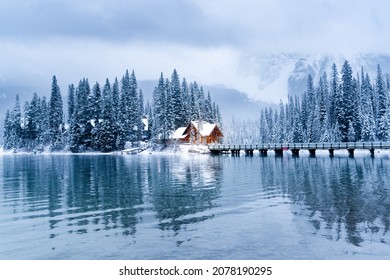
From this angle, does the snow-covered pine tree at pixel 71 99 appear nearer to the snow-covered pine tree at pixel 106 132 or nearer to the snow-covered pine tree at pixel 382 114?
the snow-covered pine tree at pixel 106 132

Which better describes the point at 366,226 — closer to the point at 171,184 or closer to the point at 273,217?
the point at 273,217

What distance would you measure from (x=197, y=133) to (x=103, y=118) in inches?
930

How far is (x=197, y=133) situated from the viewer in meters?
95.9

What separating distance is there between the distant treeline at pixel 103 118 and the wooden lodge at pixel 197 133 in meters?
2.75

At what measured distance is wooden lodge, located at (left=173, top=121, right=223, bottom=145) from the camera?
95.6 metres

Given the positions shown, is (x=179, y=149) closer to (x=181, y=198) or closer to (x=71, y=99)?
(x=71, y=99)

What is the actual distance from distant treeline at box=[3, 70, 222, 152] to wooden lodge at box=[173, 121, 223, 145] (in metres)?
2.75

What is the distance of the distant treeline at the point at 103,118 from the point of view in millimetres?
94938

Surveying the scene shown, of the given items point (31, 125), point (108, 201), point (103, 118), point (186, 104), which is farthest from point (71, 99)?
point (108, 201)

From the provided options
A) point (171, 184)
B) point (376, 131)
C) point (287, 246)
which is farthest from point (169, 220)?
point (376, 131)

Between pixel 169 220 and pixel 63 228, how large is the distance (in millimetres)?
4290

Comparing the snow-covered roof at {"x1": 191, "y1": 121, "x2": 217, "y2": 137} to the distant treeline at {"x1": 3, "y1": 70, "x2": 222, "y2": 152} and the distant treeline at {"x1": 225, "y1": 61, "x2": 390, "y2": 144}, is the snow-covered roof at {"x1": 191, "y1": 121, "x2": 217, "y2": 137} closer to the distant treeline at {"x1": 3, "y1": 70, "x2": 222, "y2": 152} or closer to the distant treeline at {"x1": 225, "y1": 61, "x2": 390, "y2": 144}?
the distant treeline at {"x1": 3, "y1": 70, "x2": 222, "y2": 152}

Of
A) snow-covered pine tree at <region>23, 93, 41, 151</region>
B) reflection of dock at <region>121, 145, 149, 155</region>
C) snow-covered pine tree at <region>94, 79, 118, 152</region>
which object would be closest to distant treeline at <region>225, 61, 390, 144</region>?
reflection of dock at <region>121, 145, 149, 155</region>

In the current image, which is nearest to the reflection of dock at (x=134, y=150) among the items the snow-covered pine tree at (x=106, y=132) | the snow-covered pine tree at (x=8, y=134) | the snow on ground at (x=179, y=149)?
the snow on ground at (x=179, y=149)
